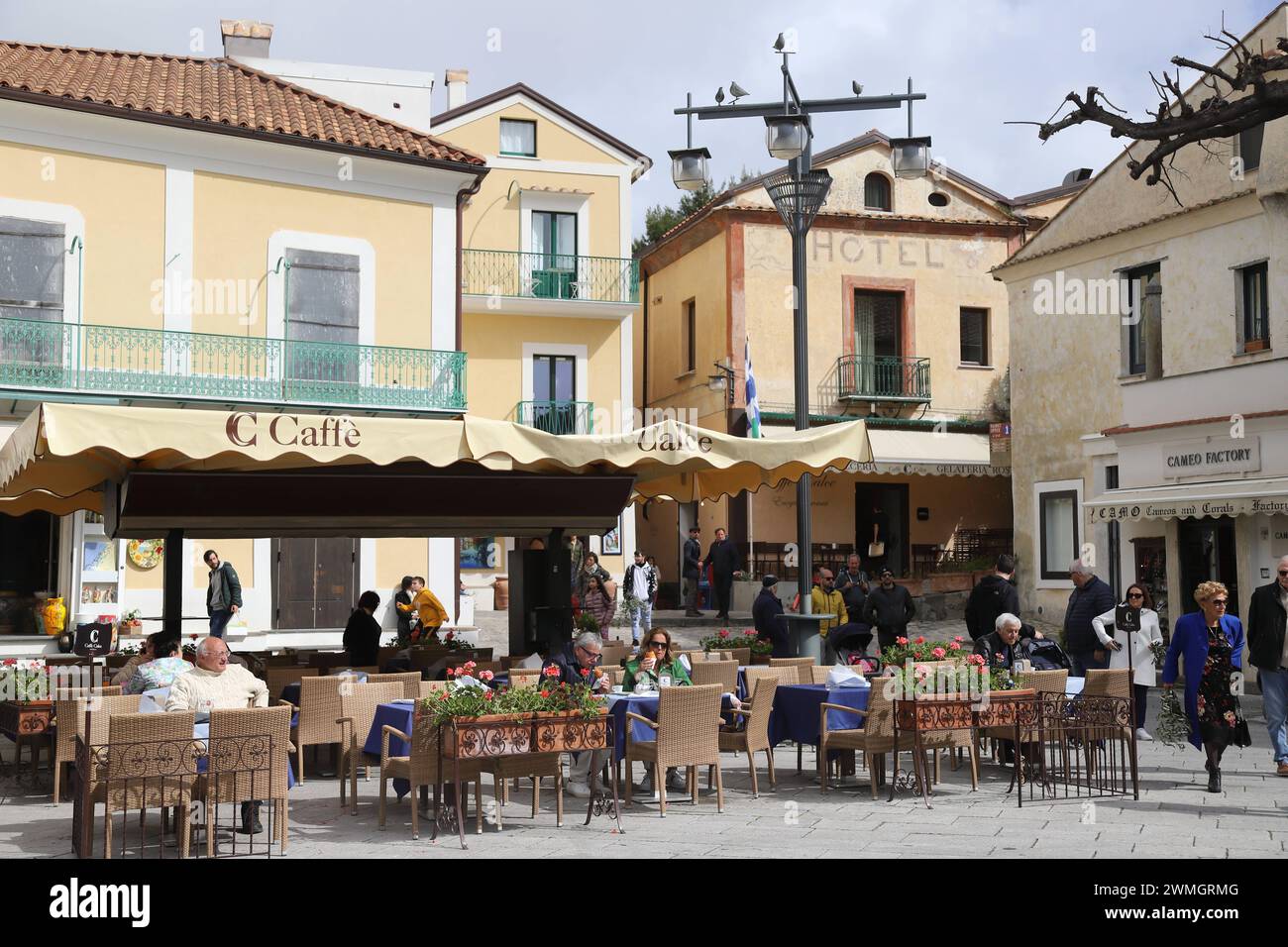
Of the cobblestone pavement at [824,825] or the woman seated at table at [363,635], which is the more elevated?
the woman seated at table at [363,635]

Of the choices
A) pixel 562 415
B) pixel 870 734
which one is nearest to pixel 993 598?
pixel 870 734

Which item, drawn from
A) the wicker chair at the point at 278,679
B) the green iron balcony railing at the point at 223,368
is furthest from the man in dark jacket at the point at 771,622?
the green iron balcony railing at the point at 223,368

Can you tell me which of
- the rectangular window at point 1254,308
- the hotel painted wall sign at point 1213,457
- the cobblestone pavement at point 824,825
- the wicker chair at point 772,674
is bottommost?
the cobblestone pavement at point 824,825

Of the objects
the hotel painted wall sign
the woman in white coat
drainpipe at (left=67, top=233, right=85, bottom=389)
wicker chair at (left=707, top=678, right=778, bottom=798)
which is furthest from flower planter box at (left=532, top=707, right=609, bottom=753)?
drainpipe at (left=67, top=233, right=85, bottom=389)

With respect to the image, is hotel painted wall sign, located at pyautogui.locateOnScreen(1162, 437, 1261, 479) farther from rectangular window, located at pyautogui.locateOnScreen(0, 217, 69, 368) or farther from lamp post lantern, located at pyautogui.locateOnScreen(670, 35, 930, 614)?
rectangular window, located at pyautogui.locateOnScreen(0, 217, 69, 368)

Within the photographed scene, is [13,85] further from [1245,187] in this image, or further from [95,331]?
[1245,187]

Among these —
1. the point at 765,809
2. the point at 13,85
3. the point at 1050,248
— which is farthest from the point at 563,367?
the point at 765,809

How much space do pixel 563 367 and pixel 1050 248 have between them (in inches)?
458

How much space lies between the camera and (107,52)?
2448 cm

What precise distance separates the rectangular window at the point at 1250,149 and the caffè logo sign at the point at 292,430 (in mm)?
16182

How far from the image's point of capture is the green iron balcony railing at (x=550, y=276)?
1202 inches

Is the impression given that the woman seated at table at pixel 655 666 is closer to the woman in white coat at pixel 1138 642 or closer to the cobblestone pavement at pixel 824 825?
the cobblestone pavement at pixel 824 825

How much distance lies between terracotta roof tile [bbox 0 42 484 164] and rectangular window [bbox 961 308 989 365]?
47.9ft

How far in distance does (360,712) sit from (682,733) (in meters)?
2.60
